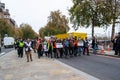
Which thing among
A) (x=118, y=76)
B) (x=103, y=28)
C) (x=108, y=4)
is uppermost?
(x=108, y=4)

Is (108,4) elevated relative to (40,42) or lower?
elevated

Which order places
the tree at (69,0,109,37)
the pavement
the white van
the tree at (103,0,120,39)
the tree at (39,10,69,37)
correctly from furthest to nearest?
the tree at (39,10,69,37) → the white van → the tree at (69,0,109,37) → the tree at (103,0,120,39) → the pavement

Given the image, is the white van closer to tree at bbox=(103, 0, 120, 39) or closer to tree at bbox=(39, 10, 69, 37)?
tree at bbox=(39, 10, 69, 37)

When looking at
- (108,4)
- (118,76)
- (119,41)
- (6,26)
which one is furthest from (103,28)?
(6,26)

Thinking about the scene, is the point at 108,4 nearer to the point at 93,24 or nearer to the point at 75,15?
the point at 93,24

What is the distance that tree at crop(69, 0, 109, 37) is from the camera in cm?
5644

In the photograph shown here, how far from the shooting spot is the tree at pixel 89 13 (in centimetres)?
5644

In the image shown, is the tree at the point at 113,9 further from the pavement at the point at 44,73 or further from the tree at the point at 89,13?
the pavement at the point at 44,73

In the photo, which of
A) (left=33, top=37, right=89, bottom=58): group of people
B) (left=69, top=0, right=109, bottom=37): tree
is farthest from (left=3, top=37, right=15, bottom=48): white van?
(left=33, top=37, right=89, bottom=58): group of people

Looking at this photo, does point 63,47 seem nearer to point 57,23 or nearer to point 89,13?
point 89,13

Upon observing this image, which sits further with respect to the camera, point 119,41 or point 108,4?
point 108,4

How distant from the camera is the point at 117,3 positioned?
5050 cm

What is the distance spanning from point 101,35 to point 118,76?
39.5 meters

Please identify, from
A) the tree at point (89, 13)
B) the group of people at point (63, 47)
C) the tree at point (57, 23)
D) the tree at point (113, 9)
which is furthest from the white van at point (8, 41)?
the group of people at point (63, 47)
